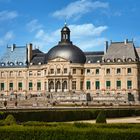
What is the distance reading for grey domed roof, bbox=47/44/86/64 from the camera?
82.9 metres

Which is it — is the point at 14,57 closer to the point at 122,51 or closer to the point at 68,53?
the point at 68,53

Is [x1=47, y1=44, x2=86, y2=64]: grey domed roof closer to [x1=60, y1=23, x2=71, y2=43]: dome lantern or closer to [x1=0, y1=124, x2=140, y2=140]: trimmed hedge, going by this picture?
[x1=60, y1=23, x2=71, y2=43]: dome lantern

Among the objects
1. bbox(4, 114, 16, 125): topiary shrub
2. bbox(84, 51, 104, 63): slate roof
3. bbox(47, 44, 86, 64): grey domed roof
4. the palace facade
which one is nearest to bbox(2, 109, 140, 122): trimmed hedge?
bbox(4, 114, 16, 125): topiary shrub

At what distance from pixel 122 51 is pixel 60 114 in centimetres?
5040

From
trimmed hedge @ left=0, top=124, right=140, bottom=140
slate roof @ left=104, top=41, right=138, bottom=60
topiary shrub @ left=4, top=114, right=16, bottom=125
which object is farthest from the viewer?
slate roof @ left=104, top=41, right=138, bottom=60

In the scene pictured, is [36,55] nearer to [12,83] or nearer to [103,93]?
[12,83]

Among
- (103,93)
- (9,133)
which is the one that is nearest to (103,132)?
(9,133)

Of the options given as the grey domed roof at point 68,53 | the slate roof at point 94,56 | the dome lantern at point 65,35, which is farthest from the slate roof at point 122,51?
the dome lantern at point 65,35

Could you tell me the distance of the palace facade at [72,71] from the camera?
261 feet

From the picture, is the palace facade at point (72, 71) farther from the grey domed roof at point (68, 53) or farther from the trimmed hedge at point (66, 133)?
the trimmed hedge at point (66, 133)

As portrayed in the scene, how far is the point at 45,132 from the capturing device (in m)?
15.3

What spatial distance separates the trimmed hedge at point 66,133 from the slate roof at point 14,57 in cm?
7235

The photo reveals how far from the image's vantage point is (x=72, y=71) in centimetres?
8262

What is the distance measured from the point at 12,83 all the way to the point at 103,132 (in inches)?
Answer: 2890
